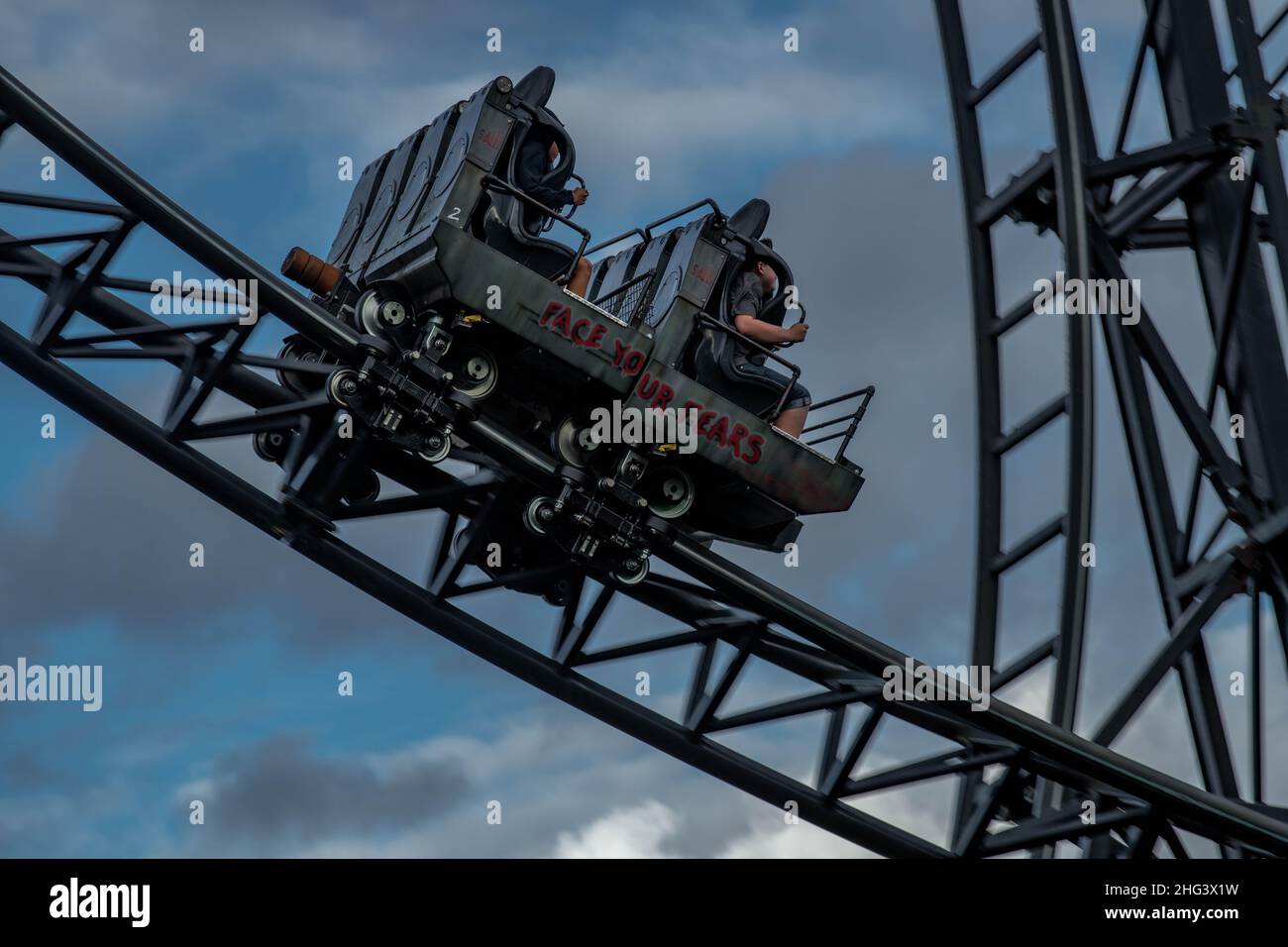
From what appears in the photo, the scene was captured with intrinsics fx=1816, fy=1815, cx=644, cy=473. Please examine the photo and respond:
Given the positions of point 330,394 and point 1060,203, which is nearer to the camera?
point 330,394

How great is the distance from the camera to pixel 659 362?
10.5 meters

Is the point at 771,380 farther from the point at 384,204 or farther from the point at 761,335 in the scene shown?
the point at 384,204

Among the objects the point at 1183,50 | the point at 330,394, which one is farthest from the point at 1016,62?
the point at 330,394

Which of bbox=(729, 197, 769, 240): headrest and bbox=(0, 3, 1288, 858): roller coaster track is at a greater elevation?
bbox=(729, 197, 769, 240): headrest

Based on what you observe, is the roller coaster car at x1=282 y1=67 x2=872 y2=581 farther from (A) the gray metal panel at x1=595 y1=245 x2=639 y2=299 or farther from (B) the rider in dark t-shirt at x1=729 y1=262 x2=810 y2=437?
(A) the gray metal panel at x1=595 y1=245 x2=639 y2=299

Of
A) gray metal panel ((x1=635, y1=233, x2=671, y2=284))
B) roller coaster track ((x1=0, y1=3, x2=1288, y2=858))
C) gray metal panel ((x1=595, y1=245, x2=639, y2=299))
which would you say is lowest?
roller coaster track ((x1=0, y1=3, x2=1288, y2=858))

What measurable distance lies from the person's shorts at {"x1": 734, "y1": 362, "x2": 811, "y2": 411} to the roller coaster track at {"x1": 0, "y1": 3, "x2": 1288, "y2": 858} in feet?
3.33

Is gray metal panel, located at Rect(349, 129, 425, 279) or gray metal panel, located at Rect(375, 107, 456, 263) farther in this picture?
gray metal panel, located at Rect(349, 129, 425, 279)

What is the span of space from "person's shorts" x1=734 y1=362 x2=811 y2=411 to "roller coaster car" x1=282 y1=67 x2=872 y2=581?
0.25ft

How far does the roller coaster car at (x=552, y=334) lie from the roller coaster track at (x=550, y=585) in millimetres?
294

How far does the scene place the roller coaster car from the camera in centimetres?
1008

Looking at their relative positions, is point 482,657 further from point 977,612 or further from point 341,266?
point 977,612

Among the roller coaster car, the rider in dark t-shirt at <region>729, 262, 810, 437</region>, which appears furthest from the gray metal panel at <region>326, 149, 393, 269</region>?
the rider in dark t-shirt at <region>729, 262, 810, 437</region>
